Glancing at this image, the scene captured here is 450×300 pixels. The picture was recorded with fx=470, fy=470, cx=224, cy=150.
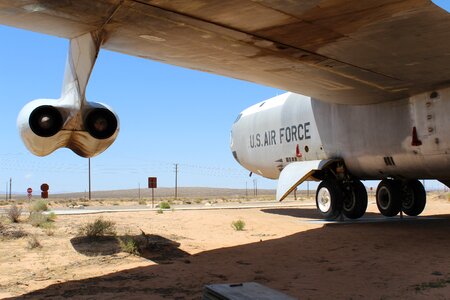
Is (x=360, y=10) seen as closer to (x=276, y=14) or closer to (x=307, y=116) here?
(x=276, y=14)

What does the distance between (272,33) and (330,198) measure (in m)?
8.71

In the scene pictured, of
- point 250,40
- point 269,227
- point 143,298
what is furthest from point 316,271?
point 269,227

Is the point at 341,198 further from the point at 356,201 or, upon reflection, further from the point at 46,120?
the point at 46,120

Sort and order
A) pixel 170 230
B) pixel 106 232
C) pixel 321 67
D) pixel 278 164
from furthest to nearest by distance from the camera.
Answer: pixel 278 164, pixel 170 230, pixel 106 232, pixel 321 67

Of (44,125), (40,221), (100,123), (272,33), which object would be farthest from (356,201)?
(44,125)

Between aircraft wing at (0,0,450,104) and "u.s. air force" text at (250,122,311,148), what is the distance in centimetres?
473

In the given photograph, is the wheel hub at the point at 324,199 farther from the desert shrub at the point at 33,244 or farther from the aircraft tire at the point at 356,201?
the desert shrub at the point at 33,244

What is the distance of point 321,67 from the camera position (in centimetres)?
972

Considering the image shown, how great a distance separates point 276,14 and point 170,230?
8.66 meters

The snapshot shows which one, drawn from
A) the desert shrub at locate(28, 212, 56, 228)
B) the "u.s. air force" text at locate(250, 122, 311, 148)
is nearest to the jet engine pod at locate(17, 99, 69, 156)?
the desert shrub at locate(28, 212, 56, 228)

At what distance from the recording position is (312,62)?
9344 mm

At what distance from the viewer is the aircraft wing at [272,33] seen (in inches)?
257

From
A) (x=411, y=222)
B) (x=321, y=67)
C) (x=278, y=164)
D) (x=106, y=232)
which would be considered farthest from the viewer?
(x=278, y=164)

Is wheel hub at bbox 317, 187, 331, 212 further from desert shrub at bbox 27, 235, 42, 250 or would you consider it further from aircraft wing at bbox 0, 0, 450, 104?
desert shrub at bbox 27, 235, 42, 250
